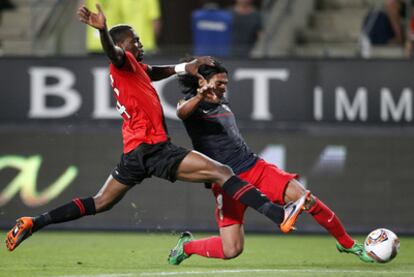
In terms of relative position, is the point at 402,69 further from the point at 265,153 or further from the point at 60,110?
the point at 60,110

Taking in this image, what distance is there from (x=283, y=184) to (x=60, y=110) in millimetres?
5224

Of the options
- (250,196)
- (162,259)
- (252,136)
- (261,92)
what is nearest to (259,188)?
(250,196)

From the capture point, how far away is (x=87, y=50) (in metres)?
15.5

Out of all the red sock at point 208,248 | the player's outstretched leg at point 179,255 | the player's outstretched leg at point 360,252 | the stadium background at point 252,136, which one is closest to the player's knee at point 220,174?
the red sock at point 208,248

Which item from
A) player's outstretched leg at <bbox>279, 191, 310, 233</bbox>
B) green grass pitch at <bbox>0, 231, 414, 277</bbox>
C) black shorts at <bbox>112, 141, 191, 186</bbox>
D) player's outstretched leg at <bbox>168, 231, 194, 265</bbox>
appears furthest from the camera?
player's outstretched leg at <bbox>168, 231, 194, 265</bbox>

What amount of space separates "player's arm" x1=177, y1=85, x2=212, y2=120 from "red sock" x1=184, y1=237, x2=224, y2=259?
1158 millimetres

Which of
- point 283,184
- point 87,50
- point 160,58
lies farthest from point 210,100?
point 87,50

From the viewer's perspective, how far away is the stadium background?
1409 cm

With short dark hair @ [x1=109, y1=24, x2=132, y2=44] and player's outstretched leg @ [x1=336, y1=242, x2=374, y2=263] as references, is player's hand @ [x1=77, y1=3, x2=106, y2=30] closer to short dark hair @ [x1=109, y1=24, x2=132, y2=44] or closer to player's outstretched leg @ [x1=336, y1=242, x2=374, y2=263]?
short dark hair @ [x1=109, y1=24, x2=132, y2=44]

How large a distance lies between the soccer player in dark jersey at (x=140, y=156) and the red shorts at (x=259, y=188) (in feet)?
1.50

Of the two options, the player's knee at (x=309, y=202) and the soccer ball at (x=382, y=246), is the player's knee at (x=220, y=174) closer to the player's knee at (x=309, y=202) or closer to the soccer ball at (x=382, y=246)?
the player's knee at (x=309, y=202)

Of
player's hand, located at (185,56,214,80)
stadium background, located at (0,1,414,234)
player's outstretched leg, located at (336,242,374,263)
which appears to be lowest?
stadium background, located at (0,1,414,234)

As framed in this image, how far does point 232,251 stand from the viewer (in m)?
9.74

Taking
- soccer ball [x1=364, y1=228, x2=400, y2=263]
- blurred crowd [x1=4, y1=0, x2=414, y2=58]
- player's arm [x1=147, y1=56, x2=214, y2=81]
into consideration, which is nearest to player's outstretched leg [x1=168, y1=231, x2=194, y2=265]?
player's arm [x1=147, y1=56, x2=214, y2=81]
